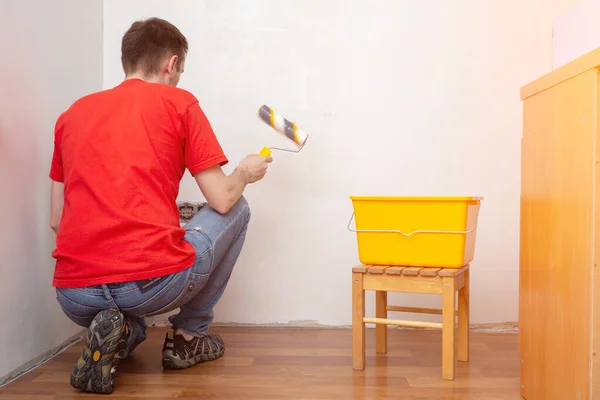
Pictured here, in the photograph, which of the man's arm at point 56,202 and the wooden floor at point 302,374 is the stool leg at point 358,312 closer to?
the wooden floor at point 302,374

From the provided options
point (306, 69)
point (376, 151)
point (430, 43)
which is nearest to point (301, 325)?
point (376, 151)

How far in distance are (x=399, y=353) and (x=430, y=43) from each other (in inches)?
45.4

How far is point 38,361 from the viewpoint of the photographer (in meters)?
1.81

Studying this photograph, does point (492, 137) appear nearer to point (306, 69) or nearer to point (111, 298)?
point (306, 69)

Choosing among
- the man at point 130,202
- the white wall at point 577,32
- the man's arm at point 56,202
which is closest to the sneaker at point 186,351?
the man at point 130,202

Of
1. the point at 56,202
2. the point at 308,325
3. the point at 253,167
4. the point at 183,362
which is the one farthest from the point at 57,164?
the point at 308,325

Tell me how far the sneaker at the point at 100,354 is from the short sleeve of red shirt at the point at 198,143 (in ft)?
1.40

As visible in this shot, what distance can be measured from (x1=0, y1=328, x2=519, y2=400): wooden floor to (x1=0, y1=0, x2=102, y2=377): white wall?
0.42 feet

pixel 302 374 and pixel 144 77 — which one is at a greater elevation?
pixel 144 77

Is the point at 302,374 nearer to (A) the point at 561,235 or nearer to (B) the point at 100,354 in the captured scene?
(B) the point at 100,354

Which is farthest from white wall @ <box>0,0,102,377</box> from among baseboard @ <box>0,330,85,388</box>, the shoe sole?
the shoe sole

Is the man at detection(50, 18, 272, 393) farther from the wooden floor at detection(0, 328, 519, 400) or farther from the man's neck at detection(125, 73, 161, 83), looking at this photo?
the wooden floor at detection(0, 328, 519, 400)

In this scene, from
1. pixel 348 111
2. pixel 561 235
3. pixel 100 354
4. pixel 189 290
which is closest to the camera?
pixel 561 235

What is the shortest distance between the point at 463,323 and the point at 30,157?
4.64ft
